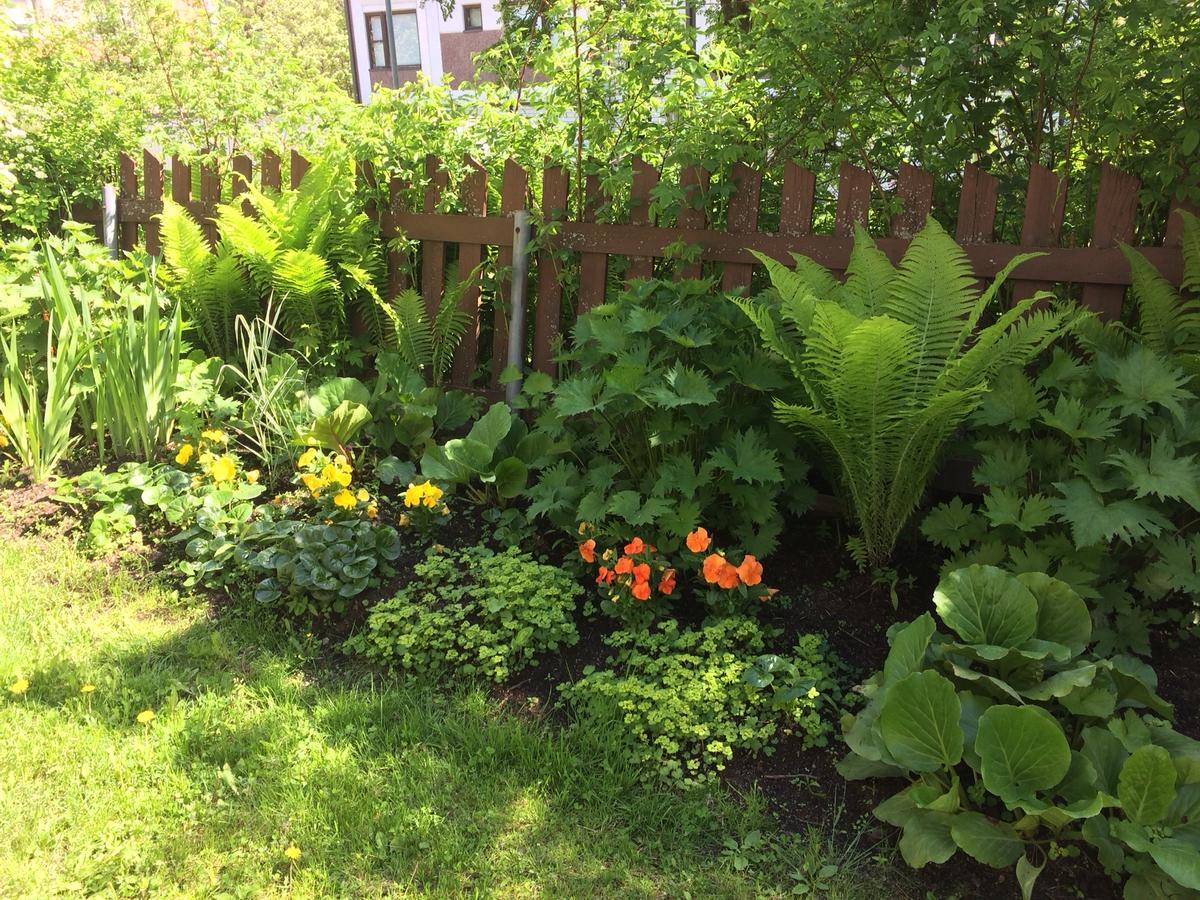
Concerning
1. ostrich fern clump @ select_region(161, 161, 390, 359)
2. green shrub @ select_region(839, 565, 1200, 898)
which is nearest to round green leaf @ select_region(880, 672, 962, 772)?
green shrub @ select_region(839, 565, 1200, 898)

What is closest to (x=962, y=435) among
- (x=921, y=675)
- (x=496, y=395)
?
(x=921, y=675)

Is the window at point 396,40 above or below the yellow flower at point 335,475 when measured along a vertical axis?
above

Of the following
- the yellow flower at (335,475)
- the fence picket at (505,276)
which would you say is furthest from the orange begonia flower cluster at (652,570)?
the fence picket at (505,276)

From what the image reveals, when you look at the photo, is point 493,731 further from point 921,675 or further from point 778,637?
point 921,675

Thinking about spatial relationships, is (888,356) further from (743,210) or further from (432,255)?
(432,255)

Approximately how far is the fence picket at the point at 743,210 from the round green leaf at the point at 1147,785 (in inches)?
87.7

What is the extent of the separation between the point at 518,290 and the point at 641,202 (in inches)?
30.1

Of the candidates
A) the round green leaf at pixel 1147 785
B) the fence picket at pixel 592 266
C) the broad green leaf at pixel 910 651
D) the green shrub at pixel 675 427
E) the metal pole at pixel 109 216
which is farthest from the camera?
the metal pole at pixel 109 216

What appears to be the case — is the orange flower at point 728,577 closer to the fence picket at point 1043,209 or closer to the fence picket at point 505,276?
the fence picket at point 1043,209

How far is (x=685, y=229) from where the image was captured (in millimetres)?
3682

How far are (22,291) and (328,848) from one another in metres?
3.73

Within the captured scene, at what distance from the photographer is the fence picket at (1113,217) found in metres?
2.90

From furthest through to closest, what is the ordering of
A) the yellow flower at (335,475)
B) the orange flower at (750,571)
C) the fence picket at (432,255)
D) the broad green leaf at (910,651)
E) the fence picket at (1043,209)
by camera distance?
1. the fence picket at (432,255)
2. the yellow flower at (335,475)
3. the fence picket at (1043,209)
4. the orange flower at (750,571)
5. the broad green leaf at (910,651)

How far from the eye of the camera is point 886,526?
9.35ft
